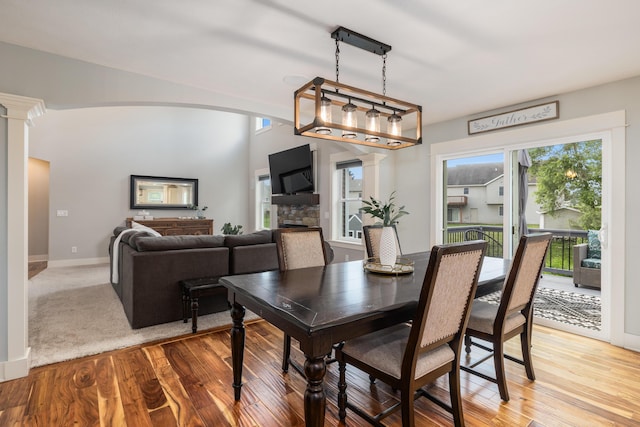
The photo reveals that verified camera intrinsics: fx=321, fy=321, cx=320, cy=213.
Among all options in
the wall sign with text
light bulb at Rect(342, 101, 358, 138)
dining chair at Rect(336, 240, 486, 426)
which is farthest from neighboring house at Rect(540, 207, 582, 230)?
light bulb at Rect(342, 101, 358, 138)

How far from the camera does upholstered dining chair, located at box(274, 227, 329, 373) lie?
8.29ft

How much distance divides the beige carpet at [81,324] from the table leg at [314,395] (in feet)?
7.11

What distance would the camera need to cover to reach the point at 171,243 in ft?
10.9

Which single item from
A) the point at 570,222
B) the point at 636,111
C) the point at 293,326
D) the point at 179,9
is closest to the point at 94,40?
the point at 179,9

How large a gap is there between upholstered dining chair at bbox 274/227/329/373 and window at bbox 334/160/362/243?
2758 millimetres

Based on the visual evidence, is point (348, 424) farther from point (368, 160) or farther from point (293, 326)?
point (368, 160)

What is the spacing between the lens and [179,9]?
188 cm

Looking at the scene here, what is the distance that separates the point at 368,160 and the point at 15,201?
386cm

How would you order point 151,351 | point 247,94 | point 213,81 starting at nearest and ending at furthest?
point 151,351 < point 213,81 < point 247,94

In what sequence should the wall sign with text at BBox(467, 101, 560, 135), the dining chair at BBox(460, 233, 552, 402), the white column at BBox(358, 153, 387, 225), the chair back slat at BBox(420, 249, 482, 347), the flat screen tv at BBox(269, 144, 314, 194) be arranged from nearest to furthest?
1. the chair back slat at BBox(420, 249, 482, 347)
2. the dining chair at BBox(460, 233, 552, 402)
3. the wall sign with text at BBox(467, 101, 560, 135)
4. the white column at BBox(358, 153, 387, 225)
5. the flat screen tv at BBox(269, 144, 314, 194)

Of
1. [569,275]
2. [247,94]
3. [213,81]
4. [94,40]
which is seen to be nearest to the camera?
[94,40]

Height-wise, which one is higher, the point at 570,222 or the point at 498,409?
the point at 570,222

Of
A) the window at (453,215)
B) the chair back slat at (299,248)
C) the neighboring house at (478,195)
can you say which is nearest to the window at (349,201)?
the window at (453,215)

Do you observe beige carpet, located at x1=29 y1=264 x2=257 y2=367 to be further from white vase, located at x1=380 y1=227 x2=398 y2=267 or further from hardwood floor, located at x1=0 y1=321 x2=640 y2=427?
white vase, located at x1=380 y1=227 x2=398 y2=267
